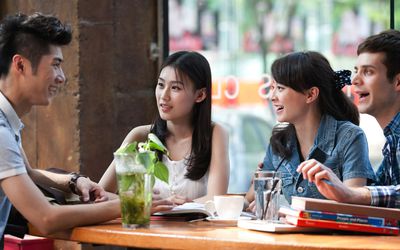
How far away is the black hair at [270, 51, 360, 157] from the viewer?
11.4 feet

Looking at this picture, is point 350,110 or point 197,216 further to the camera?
point 350,110

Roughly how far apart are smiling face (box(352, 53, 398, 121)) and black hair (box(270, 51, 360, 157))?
0.55 feet

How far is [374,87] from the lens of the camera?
131 inches

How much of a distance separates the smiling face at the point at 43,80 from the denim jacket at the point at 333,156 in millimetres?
948

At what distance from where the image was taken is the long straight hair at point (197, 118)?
12.4ft

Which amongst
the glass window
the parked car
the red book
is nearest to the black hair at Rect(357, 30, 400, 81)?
the red book

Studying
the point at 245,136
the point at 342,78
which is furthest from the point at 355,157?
the point at 245,136

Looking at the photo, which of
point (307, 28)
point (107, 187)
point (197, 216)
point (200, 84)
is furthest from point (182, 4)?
point (197, 216)

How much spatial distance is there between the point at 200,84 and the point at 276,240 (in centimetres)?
152

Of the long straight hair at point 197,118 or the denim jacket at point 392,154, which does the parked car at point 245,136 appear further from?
the denim jacket at point 392,154

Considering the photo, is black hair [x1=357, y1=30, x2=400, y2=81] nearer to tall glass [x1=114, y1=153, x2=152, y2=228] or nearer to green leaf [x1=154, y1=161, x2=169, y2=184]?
green leaf [x1=154, y1=161, x2=169, y2=184]

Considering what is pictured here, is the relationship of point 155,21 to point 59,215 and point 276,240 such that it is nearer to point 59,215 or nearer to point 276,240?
point 59,215

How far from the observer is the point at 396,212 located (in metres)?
2.63

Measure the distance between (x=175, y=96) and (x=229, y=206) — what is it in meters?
0.95
